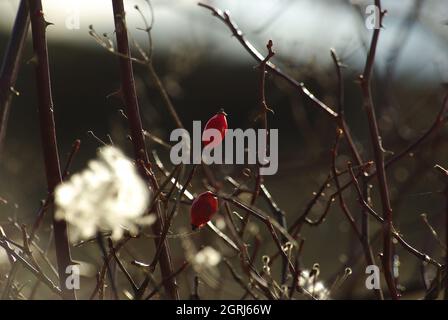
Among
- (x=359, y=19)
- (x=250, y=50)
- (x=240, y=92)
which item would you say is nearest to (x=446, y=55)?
(x=359, y=19)

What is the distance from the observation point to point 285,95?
12.8ft

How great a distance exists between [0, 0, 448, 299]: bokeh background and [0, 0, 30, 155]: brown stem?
0.38 ft

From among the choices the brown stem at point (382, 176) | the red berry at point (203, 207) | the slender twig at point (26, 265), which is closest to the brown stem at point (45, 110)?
the slender twig at point (26, 265)

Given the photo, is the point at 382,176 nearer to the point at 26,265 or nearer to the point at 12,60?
the point at 26,265

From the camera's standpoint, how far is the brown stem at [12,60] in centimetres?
162

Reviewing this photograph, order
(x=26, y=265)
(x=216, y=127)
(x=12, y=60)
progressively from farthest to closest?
(x=12, y=60) < (x=216, y=127) < (x=26, y=265)

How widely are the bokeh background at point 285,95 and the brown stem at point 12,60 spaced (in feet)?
0.38

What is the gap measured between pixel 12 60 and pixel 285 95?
94.9 inches

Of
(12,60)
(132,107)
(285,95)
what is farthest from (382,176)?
(285,95)

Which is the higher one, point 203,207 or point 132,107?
point 132,107

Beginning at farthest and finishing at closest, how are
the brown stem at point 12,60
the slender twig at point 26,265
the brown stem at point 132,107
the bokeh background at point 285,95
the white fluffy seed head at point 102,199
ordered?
the bokeh background at point 285,95, the brown stem at point 12,60, the brown stem at point 132,107, the slender twig at point 26,265, the white fluffy seed head at point 102,199

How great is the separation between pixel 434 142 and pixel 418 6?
69 centimetres

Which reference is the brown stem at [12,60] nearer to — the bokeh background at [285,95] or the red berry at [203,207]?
the bokeh background at [285,95]

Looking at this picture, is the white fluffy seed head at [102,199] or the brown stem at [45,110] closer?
the white fluffy seed head at [102,199]
